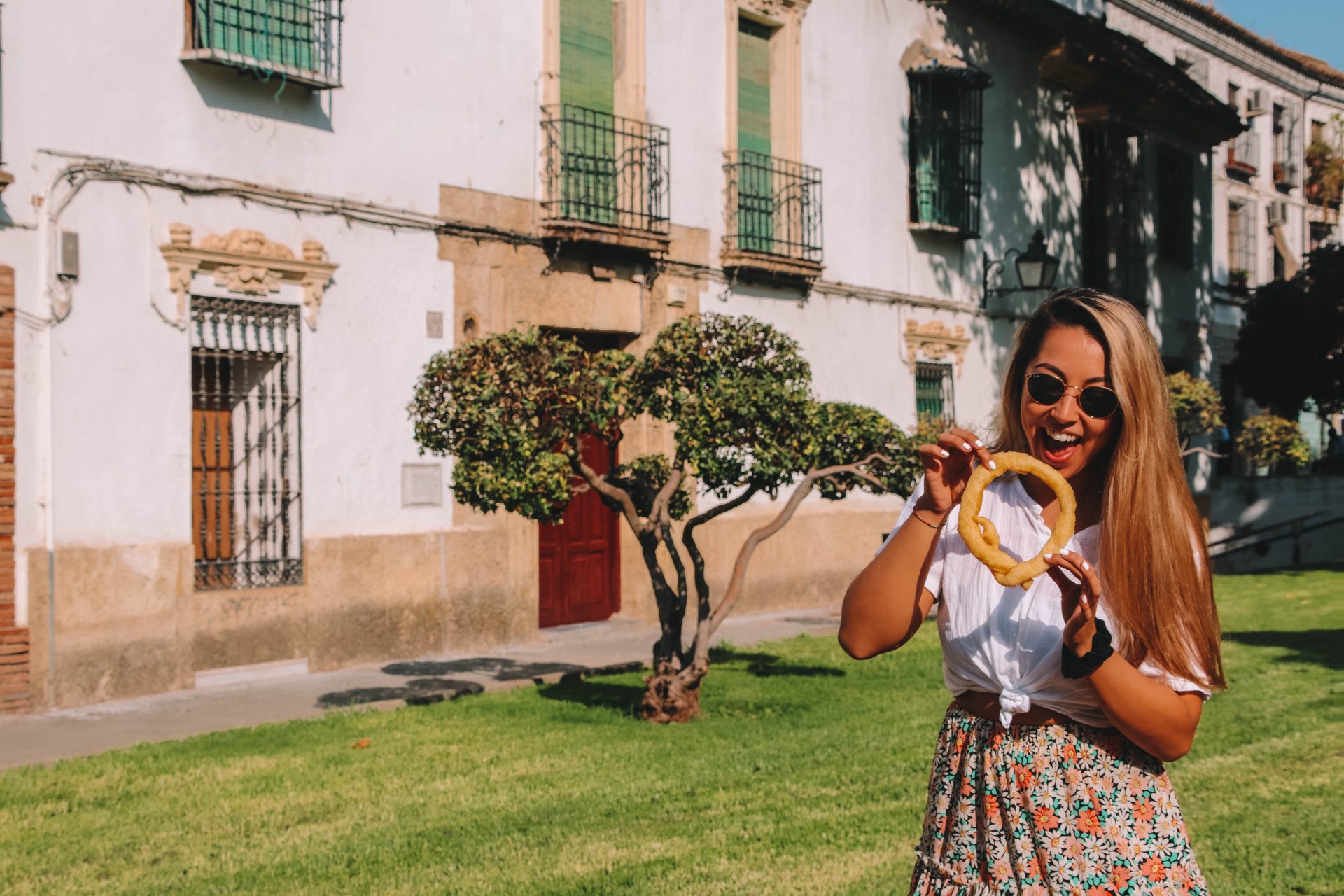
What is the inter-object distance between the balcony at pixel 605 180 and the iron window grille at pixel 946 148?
16.3ft

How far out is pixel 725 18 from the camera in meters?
15.2

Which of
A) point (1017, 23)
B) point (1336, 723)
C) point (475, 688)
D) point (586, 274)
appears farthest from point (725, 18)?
point (1336, 723)

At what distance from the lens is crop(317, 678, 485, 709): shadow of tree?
961 cm

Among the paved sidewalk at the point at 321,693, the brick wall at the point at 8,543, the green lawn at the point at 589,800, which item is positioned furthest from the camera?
the brick wall at the point at 8,543

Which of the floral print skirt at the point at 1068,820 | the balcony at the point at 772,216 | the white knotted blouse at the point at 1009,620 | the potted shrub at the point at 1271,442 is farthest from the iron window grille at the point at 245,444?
the potted shrub at the point at 1271,442

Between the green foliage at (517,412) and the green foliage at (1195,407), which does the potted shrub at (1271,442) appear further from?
the green foliage at (517,412)

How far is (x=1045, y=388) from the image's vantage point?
2600mm

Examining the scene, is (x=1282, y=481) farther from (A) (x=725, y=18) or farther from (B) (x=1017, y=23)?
(A) (x=725, y=18)

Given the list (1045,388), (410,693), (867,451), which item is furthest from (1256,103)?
(1045,388)

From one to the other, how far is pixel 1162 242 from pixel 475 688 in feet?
58.4

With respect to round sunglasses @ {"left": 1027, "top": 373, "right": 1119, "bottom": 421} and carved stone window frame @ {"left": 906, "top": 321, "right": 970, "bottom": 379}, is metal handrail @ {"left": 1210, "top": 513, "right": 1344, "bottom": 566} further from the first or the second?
round sunglasses @ {"left": 1027, "top": 373, "right": 1119, "bottom": 421}

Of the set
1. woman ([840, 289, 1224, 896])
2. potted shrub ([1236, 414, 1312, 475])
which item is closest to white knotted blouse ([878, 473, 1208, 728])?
woman ([840, 289, 1224, 896])

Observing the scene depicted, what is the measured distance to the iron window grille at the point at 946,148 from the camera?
18.1 m

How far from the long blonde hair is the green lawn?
9.40 feet
